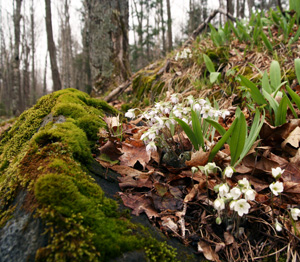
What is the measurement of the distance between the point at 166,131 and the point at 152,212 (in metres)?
0.64

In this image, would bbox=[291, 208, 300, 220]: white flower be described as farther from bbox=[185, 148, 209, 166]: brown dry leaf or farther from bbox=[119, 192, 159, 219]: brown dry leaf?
bbox=[119, 192, 159, 219]: brown dry leaf

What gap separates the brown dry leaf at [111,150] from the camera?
161cm

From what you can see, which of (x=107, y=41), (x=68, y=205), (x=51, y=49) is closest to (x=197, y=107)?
(x=68, y=205)

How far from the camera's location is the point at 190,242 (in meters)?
1.15

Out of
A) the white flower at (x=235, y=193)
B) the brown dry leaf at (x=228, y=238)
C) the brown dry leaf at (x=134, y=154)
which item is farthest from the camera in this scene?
the brown dry leaf at (x=134, y=154)

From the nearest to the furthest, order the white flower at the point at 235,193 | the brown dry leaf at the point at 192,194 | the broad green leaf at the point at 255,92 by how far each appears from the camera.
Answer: the white flower at the point at 235,193, the brown dry leaf at the point at 192,194, the broad green leaf at the point at 255,92

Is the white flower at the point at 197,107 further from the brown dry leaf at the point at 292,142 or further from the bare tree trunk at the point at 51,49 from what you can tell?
the bare tree trunk at the point at 51,49

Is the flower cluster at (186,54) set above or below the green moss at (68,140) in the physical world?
above

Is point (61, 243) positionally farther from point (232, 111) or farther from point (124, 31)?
point (124, 31)

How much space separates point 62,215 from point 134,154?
81cm

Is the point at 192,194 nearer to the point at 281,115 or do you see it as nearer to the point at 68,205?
the point at 68,205

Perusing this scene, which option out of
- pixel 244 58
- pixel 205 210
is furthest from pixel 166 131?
pixel 244 58

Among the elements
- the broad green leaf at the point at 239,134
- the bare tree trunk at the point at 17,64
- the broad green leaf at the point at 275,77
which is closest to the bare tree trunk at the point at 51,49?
the bare tree trunk at the point at 17,64

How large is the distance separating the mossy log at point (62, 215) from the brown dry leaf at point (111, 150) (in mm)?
235
